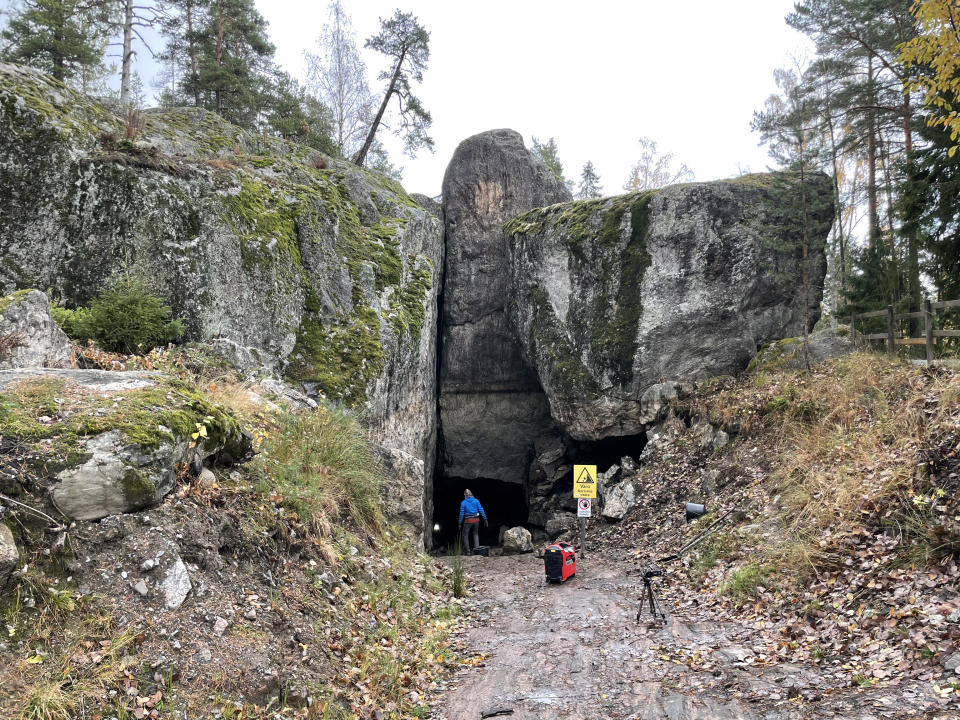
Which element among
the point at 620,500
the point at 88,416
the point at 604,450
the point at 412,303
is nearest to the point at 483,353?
the point at 604,450

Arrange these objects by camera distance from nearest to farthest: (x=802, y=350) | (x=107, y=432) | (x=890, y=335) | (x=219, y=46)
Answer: (x=107, y=432)
(x=890, y=335)
(x=802, y=350)
(x=219, y=46)

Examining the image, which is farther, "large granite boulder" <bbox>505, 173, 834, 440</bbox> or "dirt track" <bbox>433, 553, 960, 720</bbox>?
"large granite boulder" <bbox>505, 173, 834, 440</bbox>

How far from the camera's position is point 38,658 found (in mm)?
3219

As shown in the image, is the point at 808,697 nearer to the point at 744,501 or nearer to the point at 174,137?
the point at 744,501

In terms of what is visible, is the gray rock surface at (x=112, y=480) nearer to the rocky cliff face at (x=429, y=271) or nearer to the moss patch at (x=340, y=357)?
the rocky cliff face at (x=429, y=271)

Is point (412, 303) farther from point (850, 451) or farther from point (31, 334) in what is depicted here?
point (850, 451)

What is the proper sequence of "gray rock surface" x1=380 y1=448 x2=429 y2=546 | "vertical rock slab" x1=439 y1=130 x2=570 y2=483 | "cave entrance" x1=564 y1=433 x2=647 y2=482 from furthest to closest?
1. "vertical rock slab" x1=439 y1=130 x2=570 y2=483
2. "cave entrance" x1=564 y1=433 x2=647 y2=482
3. "gray rock surface" x1=380 y1=448 x2=429 y2=546

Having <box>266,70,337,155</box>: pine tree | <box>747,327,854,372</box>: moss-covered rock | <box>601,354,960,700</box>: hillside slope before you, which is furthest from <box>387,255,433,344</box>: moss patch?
<box>747,327,854,372</box>: moss-covered rock

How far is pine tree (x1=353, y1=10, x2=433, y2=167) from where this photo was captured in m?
19.8

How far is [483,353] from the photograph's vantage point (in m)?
20.2

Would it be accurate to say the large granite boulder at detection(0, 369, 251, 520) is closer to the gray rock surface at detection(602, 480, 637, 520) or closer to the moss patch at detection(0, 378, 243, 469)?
the moss patch at detection(0, 378, 243, 469)

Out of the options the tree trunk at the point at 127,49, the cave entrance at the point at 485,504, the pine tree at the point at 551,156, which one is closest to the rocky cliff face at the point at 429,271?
the cave entrance at the point at 485,504

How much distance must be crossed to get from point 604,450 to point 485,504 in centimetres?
649

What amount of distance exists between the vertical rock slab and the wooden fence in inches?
412
